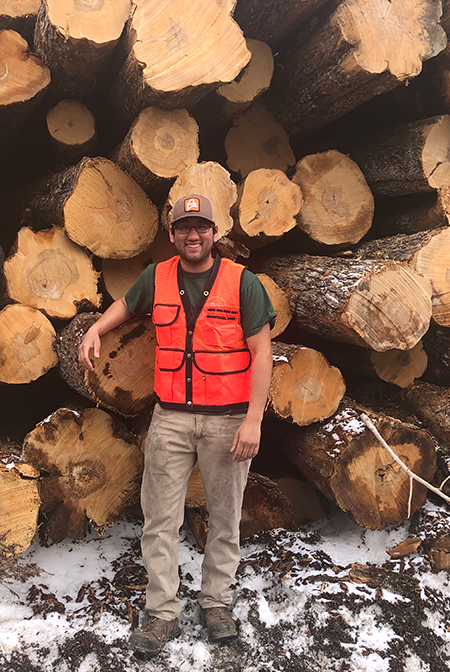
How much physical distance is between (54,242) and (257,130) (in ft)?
6.23

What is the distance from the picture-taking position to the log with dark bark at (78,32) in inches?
103

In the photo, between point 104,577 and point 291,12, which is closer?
point 104,577

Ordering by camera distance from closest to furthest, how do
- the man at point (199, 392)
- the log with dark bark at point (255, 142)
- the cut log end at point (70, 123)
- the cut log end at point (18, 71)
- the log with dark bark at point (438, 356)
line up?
the man at point (199, 392)
the cut log end at point (18, 71)
the cut log end at point (70, 123)
the log with dark bark at point (438, 356)
the log with dark bark at point (255, 142)

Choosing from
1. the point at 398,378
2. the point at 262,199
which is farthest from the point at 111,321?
the point at 398,378

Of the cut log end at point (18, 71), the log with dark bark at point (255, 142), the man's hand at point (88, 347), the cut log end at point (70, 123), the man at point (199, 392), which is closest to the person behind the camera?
the man at point (199, 392)

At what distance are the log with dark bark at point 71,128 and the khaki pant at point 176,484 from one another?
191 cm

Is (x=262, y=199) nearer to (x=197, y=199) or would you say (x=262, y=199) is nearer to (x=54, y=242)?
(x=197, y=199)

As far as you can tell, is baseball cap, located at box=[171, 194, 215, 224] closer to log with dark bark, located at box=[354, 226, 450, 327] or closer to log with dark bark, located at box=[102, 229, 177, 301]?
log with dark bark, located at box=[102, 229, 177, 301]

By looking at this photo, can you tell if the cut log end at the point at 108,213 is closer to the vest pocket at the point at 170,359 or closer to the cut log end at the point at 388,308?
the vest pocket at the point at 170,359

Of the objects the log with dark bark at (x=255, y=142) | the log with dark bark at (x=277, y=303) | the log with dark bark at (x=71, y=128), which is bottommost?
the log with dark bark at (x=277, y=303)

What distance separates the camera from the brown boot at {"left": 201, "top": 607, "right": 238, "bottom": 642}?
242 cm

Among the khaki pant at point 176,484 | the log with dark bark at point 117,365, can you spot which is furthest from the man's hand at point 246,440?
the log with dark bark at point 117,365

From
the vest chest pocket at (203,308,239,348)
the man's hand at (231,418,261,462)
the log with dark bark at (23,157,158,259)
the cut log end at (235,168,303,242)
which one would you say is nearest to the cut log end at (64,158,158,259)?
the log with dark bark at (23,157,158,259)

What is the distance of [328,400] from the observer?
119 inches
